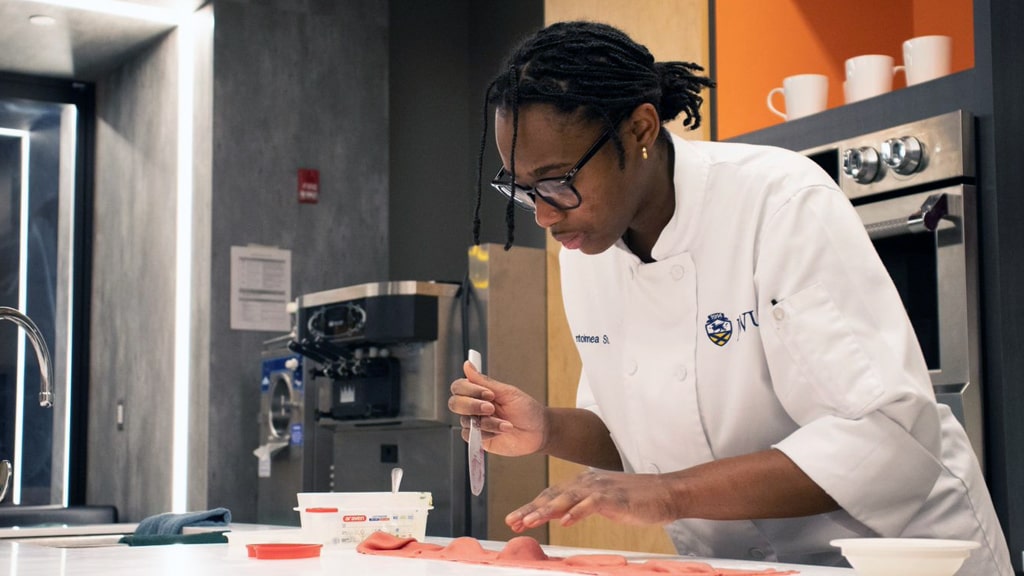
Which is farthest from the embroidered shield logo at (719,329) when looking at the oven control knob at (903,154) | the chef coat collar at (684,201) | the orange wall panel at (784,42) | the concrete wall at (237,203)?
the concrete wall at (237,203)

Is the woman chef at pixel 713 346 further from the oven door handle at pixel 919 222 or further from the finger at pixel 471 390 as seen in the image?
the oven door handle at pixel 919 222

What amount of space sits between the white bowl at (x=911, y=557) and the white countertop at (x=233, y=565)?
157mm

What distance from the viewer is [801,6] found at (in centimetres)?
285

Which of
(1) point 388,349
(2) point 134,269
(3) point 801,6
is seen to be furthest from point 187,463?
(3) point 801,6

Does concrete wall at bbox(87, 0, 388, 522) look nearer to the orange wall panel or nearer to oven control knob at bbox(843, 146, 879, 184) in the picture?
the orange wall panel

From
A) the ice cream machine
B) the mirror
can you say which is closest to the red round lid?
the ice cream machine

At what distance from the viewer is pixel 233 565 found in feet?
3.97

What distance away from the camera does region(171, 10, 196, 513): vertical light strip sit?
452cm

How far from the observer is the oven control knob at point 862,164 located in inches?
91.7

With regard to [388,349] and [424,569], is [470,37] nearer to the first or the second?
[388,349]

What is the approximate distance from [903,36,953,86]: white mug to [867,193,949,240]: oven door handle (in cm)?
28

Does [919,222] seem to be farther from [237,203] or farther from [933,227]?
[237,203]

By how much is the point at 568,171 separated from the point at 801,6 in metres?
1.62

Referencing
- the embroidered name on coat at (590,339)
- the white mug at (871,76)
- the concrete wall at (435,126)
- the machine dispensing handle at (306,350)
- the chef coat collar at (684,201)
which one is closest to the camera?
the chef coat collar at (684,201)
